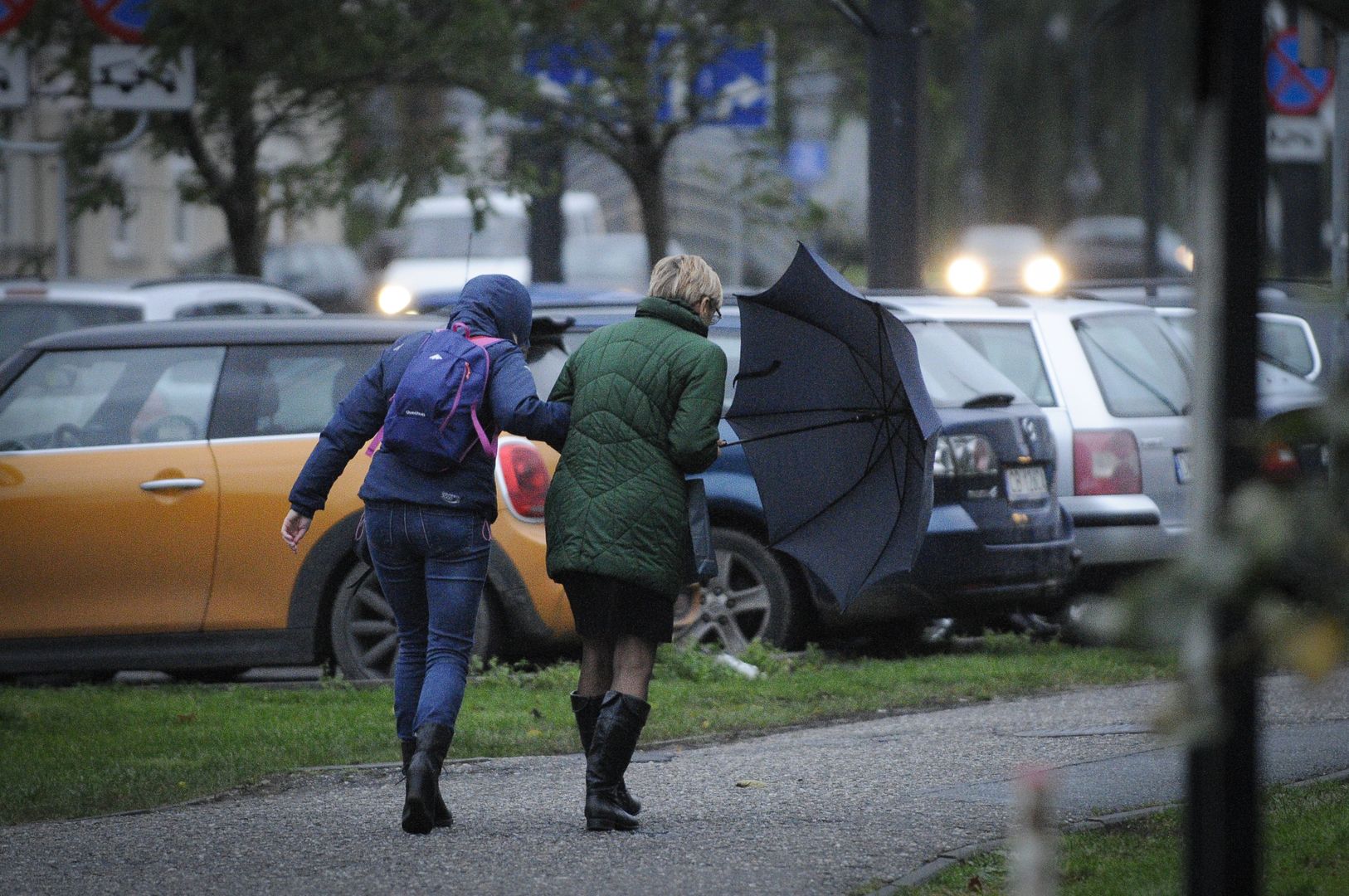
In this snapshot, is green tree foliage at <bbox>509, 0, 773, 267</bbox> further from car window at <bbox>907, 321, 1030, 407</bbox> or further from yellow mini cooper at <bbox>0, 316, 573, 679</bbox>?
yellow mini cooper at <bbox>0, 316, 573, 679</bbox>

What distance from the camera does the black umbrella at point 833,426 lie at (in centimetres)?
677

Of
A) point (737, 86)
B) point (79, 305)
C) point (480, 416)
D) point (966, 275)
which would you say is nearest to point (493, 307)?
point (480, 416)

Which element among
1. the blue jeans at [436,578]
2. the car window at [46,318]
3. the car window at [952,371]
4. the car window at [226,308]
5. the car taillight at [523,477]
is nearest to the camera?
the blue jeans at [436,578]

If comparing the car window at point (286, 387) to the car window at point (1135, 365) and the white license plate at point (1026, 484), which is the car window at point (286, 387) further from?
the car window at point (1135, 365)

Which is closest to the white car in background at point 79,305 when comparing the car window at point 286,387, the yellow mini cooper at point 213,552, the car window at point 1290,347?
the car window at point 286,387

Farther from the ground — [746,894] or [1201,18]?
[1201,18]

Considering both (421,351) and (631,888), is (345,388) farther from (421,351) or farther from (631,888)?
(631,888)

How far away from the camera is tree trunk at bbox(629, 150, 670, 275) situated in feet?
56.0

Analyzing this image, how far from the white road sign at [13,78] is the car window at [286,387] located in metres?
7.35

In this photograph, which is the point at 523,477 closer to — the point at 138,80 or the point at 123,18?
the point at 123,18

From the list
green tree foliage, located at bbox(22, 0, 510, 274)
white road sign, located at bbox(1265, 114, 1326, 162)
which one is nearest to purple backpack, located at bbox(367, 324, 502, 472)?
green tree foliage, located at bbox(22, 0, 510, 274)

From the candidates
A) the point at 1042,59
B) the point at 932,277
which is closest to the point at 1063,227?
the point at 1042,59

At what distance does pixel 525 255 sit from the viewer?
83.2 feet

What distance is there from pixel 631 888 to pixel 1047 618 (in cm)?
595
